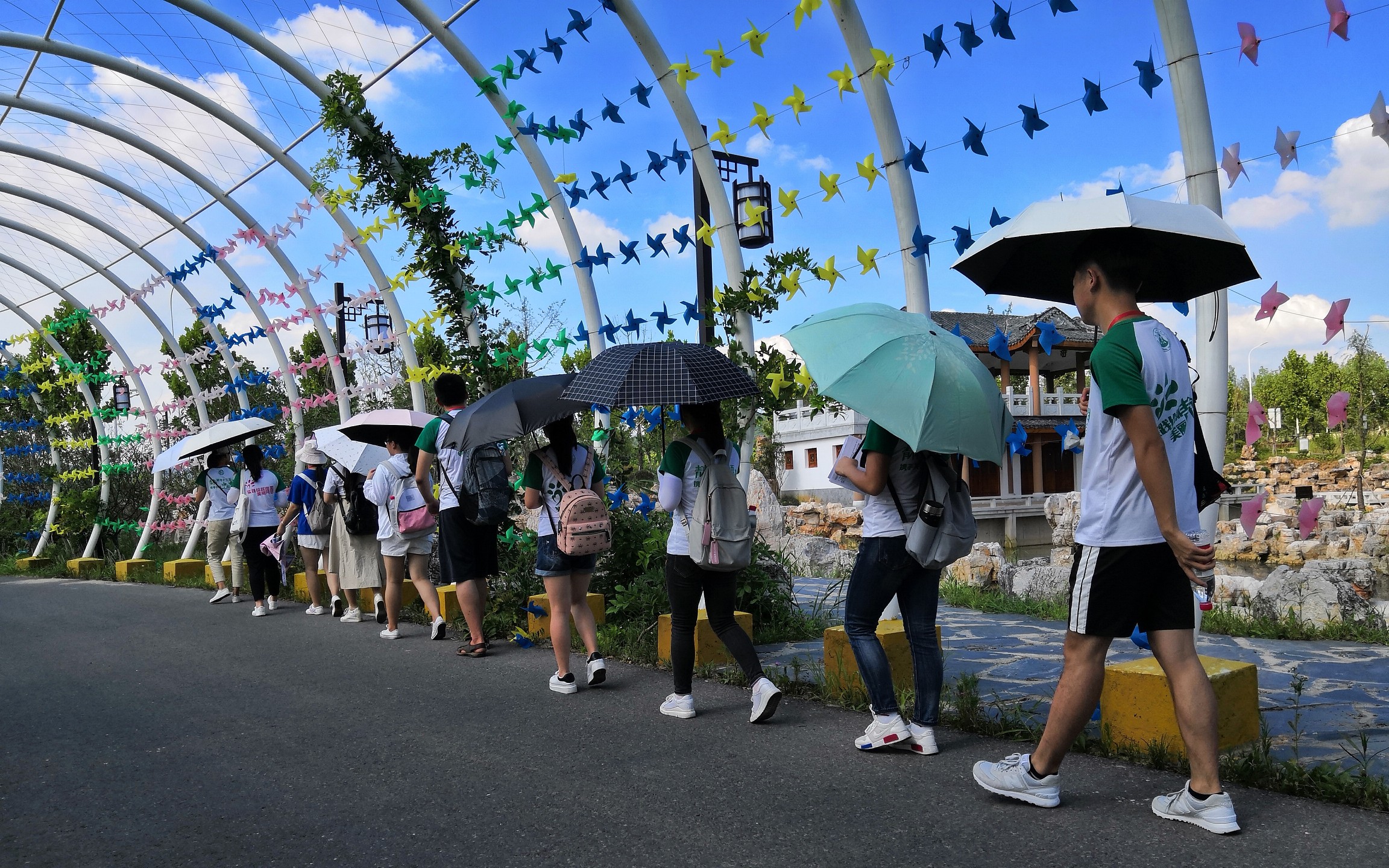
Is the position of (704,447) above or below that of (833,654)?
above

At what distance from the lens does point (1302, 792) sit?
11.9ft

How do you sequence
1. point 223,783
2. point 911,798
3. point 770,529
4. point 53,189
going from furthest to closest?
point 770,529
point 53,189
point 223,783
point 911,798

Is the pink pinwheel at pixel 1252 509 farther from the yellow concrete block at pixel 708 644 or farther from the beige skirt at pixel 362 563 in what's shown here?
the beige skirt at pixel 362 563

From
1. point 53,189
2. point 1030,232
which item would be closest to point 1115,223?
point 1030,232

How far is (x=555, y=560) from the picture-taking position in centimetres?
574

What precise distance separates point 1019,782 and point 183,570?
1347 cm

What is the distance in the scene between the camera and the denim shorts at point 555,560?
5.74 meters

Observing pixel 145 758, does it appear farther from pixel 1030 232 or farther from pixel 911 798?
pixel 1030 232

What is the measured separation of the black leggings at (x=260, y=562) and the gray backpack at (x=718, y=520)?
22.9ft

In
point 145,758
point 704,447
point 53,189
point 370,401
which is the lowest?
point 145,758

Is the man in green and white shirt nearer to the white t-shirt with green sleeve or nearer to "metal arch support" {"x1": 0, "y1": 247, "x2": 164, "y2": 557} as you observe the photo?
the white t-shirt with green sleeve

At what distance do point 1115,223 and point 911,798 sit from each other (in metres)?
2.18

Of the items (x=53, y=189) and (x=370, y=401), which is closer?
(x=53, y=189)

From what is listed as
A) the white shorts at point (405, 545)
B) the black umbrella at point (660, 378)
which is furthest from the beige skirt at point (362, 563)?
the black umbrella at point (660, 378)
